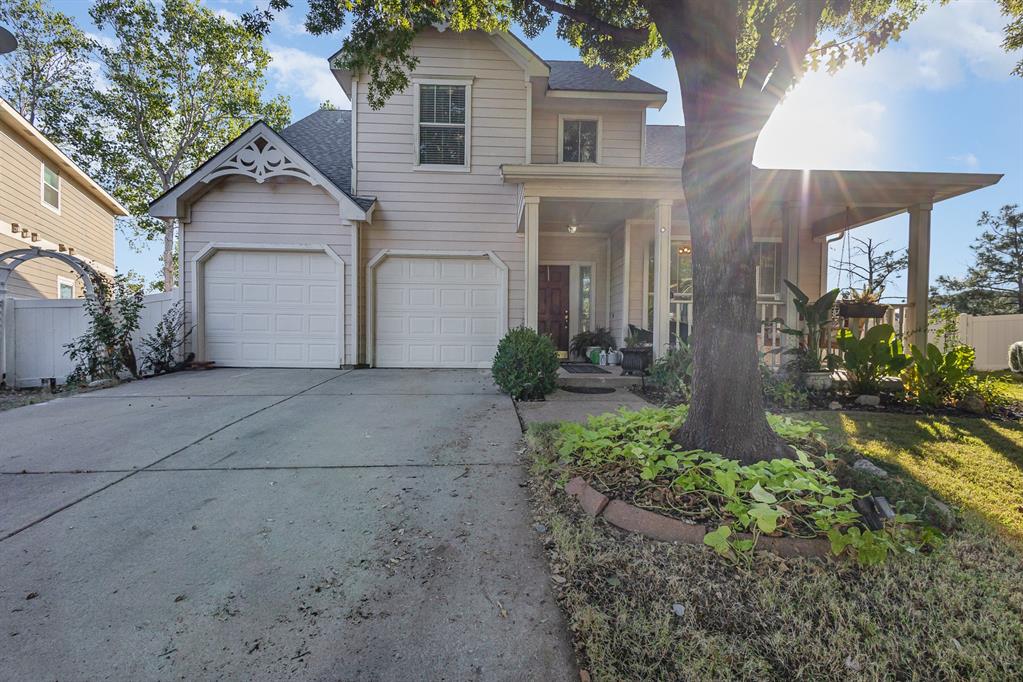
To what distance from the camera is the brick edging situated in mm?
1987

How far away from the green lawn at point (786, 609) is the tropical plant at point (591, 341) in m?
6.66

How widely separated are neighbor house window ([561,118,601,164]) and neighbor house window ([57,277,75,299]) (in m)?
13.6

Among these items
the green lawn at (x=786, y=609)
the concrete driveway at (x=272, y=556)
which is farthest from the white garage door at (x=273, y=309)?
the green lawn at (x=786, y=609)

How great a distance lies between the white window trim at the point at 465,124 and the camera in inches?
328

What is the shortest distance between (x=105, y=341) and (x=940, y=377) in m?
11.2

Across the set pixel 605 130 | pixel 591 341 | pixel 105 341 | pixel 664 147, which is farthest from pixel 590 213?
pixel 105 341

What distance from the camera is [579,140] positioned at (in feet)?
29.9

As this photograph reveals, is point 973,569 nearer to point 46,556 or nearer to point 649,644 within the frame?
point 649,644

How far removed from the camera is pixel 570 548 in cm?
205

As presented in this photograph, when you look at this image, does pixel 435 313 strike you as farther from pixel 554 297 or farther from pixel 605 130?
pixel 605 130

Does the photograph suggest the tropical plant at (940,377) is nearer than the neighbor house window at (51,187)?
Yes

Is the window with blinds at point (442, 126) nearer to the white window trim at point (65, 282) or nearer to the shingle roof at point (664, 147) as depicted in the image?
the shingle roof at point (664, 147)

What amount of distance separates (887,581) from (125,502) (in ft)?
12.5

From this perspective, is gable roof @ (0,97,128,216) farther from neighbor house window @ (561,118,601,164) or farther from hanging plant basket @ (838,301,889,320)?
hanging plant basket @ (838,301,889,320)
